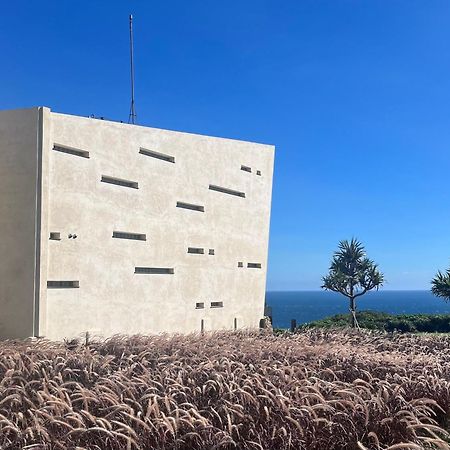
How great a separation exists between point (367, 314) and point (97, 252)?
58.4ft

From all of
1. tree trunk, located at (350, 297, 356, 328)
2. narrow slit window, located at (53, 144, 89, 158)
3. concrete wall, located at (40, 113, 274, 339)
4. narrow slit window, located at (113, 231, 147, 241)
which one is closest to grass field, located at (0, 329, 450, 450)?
concrete wall, located at (40, 113, 274, 339)

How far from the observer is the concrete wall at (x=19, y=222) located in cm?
1189

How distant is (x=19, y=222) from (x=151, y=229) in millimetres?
3790

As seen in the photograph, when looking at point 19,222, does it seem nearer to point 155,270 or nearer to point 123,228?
point 123,228

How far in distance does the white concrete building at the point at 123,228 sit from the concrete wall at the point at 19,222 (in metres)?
0.02

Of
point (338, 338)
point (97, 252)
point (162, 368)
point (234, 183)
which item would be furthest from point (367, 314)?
point (162, 368)

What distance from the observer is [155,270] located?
15.0 meters

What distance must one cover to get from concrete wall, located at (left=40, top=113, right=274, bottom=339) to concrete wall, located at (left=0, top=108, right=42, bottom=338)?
0.37m

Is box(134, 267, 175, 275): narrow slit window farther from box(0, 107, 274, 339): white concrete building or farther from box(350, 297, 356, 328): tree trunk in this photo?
box(350, 297, 356, 328): tree trunk

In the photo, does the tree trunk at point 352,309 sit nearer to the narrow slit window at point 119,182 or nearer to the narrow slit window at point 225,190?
the narrow slit window at point 225,190

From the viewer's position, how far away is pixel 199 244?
54.4ft

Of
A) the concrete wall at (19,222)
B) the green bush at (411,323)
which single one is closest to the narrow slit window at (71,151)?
the concrete wall at (19,222)

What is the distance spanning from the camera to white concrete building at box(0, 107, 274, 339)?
39.6ft

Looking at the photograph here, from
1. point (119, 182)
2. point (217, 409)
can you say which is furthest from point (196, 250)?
point (217, 409)
